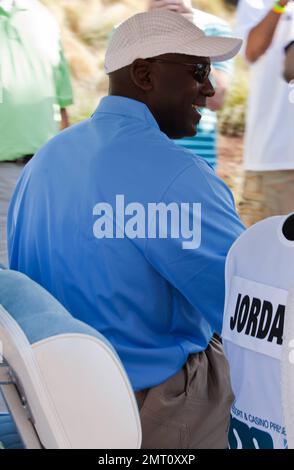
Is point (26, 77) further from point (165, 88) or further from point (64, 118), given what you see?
point (165, 88)

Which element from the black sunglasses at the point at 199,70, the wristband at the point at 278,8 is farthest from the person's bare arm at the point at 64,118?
the black sunglasses at the point at 199,70

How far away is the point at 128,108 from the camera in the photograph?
2422 mm

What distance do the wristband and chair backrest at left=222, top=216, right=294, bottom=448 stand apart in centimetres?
167

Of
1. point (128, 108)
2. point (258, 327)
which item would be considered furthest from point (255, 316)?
point (128, 108)

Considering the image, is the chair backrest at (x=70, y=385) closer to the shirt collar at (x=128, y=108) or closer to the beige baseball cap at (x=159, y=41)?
the shirt collar at (x=128, y=108)

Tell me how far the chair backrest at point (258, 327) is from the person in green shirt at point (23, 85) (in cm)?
193

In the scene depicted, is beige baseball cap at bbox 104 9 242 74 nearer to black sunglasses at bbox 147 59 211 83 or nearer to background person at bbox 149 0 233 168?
black sunglasses at bbox 147 59 211 83

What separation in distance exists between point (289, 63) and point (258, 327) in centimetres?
178

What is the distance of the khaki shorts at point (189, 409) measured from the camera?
7.43 feet

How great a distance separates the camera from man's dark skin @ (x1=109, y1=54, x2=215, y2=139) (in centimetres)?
246

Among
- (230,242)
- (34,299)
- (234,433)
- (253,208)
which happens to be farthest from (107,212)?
(253,208)

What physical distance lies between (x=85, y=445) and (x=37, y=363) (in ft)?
0.52

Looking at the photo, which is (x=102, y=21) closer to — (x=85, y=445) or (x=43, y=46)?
(x=43, y=46)

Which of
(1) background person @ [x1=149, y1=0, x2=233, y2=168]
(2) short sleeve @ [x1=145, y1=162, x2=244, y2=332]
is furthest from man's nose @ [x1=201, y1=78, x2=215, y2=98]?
(1) background person @ [x1=149, y1=0, x2=233, y2=168]
